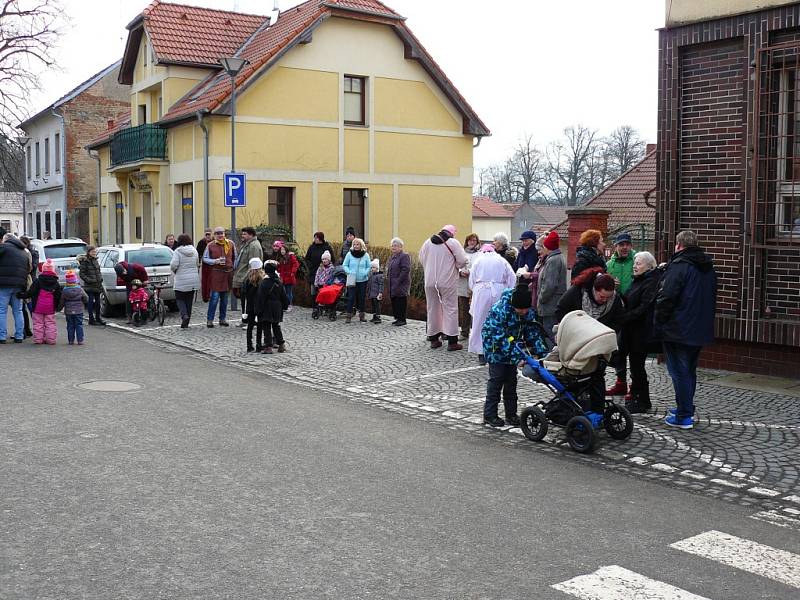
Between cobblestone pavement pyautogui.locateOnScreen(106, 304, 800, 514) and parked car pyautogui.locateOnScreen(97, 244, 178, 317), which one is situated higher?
parked car pyautogui.locateOnScreen(97, 244, 178, 317)

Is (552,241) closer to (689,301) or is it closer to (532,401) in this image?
(532,401)

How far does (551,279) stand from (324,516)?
661 centimetres

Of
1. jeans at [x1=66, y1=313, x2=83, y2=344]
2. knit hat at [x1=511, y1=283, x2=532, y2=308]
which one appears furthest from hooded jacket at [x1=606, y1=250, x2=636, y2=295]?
jeans at [x1=66, y1=313, x2=83, y2=344]

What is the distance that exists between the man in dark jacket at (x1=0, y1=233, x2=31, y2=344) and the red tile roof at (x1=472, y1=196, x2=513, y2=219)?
74.7m

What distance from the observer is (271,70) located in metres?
27.2

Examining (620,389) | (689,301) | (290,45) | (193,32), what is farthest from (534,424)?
(193,32)

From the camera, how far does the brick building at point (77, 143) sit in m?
45.2

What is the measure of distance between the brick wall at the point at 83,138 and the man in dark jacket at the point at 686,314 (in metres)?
39.8

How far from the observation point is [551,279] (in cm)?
1199

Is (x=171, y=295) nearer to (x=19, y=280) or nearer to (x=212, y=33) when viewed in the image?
(x=19, y=280)

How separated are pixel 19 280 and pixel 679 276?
1144 centimetres

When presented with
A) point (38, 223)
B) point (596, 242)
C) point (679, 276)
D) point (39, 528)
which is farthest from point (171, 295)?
point (38, 223)

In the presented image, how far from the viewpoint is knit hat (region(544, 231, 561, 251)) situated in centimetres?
1181

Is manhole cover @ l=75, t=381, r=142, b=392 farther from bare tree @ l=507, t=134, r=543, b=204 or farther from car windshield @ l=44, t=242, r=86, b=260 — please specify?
bare tree @ l=507, t=134, r=543, b=204
